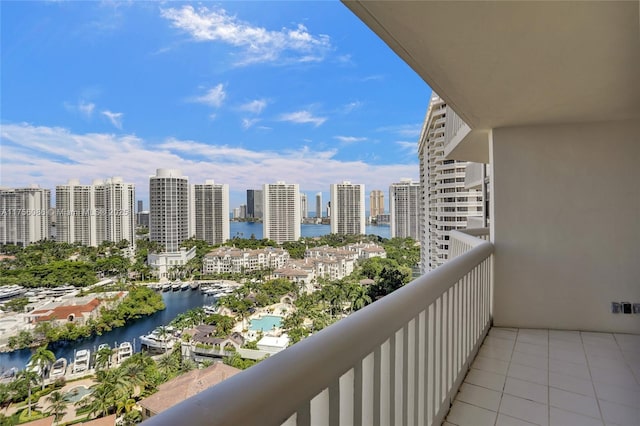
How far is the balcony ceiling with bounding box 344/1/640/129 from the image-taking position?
1528 millimetres

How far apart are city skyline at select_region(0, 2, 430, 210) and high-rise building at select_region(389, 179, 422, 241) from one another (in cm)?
143

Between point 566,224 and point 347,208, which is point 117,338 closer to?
point 566,224

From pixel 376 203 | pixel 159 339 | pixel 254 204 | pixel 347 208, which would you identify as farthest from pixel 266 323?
pixel 376 203

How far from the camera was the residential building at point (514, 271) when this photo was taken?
1002 mm

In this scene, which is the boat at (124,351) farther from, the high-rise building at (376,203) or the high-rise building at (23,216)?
the high-rise building at (376,203)

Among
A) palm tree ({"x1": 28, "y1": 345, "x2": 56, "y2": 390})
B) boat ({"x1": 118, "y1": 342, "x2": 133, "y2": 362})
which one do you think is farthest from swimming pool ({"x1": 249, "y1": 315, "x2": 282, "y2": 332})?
palm tree ({"x1": 28, "y1": 345, "x2": 56, "y2": 390})

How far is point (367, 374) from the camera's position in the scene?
3.69 ft

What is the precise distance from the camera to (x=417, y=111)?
32.5 m

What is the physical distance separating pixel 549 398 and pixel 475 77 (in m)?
2.16

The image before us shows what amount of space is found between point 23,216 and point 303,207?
38.7ft

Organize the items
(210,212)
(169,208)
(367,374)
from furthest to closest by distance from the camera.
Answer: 1. (210,212)
2. (169,208)
3. (367,374)

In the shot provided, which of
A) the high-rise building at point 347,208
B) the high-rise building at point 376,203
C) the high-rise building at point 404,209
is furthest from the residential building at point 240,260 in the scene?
the high-rise building at point 404,209

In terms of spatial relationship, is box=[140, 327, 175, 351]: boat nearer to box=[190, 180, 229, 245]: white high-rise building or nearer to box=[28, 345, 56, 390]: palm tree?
box=[28, 345, 56, 390]: palm tree

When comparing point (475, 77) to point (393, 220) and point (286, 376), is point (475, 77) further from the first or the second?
point (393, 220)
